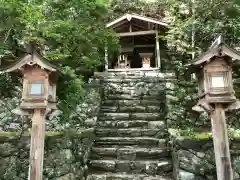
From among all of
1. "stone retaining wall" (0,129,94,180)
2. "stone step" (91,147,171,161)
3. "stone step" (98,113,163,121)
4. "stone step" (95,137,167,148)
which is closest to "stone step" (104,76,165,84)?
"stone step" (98,113,163,121)

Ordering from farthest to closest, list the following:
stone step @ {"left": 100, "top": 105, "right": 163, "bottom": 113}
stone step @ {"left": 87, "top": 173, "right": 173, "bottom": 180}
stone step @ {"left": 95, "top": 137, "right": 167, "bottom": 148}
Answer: stone step @ {"left": 100, "top": 105, "right": 163, "bottom": 113} < stone step @ {"left": 95, "top": 137, "right": 167, "bottom": 148} < stone step @ {"left": 87, "top": 173, "right": 173, "bottom": 180}

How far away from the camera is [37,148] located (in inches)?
175

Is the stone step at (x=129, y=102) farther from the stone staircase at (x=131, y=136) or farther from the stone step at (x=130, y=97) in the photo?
the stone step at (x=130, y=97)

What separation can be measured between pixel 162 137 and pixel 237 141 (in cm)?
204

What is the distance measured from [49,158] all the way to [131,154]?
6.18 feet

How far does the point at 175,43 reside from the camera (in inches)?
459

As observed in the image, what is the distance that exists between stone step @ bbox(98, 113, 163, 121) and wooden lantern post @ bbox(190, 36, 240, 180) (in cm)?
323

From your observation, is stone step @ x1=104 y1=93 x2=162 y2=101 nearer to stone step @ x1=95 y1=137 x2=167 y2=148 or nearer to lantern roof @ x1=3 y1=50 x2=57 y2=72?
stone step @ x1=95 y1=137 x2=167 y2=148

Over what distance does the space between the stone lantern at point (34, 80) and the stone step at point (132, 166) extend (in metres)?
2.10

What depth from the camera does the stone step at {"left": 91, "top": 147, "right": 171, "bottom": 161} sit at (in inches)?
252

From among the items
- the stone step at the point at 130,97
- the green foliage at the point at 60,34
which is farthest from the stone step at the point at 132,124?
the stone step at the point at 130,97

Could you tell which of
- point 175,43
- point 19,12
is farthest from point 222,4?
point 19,12

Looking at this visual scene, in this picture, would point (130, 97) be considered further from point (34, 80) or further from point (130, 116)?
point (34, 80)

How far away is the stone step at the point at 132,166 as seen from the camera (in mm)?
5996
